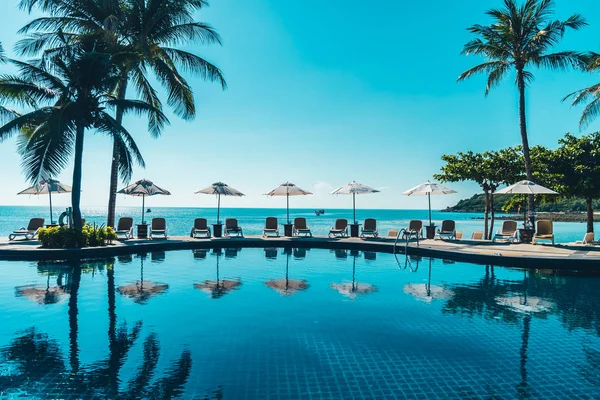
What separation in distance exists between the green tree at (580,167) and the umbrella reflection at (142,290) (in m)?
16.2

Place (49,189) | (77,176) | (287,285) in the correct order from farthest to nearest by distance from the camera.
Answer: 1. (49,189)
2. (77,176)
3. (287,285)

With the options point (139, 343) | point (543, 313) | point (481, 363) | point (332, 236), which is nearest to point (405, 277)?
point (543, 313)

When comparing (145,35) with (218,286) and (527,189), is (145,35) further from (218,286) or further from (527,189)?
(527,189)

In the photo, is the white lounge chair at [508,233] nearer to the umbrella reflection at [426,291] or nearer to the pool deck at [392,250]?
the pool deck at [392,250]

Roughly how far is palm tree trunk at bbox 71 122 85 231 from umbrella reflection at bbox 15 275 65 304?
5.06m

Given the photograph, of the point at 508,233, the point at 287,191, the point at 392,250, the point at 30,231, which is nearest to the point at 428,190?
the point at 508,233

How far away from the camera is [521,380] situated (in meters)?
4.10

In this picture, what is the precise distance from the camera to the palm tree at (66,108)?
38.7ft

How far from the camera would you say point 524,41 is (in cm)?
1599

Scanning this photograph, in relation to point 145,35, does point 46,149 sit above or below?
below

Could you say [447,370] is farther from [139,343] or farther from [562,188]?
[562,188]

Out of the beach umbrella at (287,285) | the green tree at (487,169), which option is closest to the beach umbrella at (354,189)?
the green tree at (487,169)

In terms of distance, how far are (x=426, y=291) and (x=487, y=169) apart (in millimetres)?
11543

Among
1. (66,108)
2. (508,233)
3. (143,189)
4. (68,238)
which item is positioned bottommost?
(68,238)
